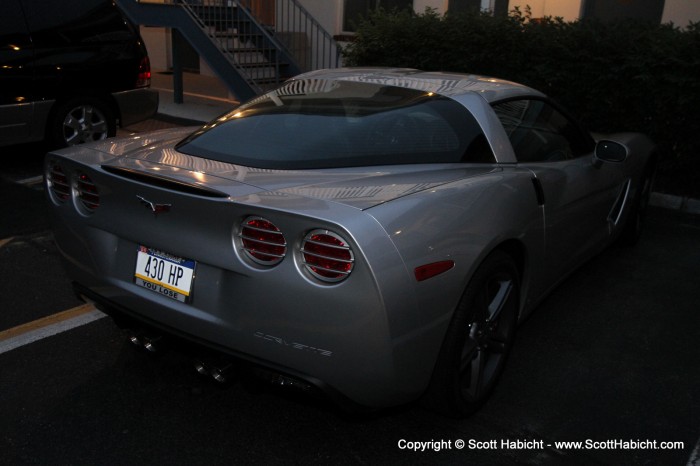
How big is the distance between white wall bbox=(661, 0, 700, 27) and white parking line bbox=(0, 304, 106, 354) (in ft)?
27.7

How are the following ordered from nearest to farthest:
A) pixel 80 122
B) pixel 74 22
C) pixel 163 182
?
1. pixel 163 182
2. pixel 74 22
3. pixel 80 122

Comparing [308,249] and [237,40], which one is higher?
[237,40]

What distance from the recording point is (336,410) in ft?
9.04

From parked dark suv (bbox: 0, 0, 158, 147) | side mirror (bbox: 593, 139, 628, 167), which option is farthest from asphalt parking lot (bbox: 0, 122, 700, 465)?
parked dark suv (bbox: 0, 0, 158, 147)

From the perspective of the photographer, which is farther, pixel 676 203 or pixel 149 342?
pixel 676 203

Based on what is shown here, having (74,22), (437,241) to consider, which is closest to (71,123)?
(74,22)

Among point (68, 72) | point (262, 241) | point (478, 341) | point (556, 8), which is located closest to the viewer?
point (262, 241)

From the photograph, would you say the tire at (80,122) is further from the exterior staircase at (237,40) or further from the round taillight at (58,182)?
the round taillight at (58,182)

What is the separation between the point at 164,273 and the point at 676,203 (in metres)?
5.91

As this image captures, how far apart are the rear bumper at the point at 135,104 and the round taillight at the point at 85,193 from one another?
5.22m

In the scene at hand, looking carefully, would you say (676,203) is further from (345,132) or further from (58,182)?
(58,182)

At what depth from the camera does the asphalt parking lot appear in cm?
298

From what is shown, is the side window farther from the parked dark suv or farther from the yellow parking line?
the parked dark suv

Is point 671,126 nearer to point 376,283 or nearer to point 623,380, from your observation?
point 623,380
